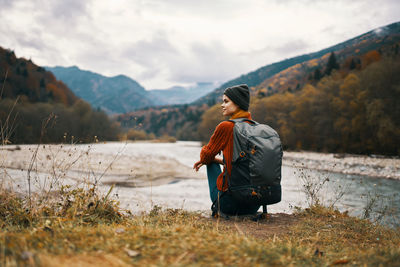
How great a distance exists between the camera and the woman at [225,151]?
3422mm

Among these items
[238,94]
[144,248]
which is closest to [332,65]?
[238,94]

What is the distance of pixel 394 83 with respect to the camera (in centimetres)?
2509

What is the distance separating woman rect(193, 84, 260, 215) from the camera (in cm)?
342

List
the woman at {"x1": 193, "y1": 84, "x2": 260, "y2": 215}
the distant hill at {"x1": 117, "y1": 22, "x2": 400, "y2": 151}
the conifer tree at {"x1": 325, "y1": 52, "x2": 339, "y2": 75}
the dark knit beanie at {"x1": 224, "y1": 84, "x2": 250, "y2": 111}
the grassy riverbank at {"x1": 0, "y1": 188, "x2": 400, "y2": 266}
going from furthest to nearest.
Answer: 1. the conifer tree at {"x1": 325, "y1": 52, "x2": 339, "y2": 75}
2. the distant hill at {"x1": 117, "y1": 22, "x2": 400, "y2": 151}
3. the dark knit beanie at {"x1": 224, "y1": 84, "x2": 250, "y2": 111}
4. the woman at {"x1": 193, "y1": 84, "x2": 260, "y2": 215}
5. the grassy riverbank at {"x1": 0, "y1": 188, "x2": 400, "y2": 266}

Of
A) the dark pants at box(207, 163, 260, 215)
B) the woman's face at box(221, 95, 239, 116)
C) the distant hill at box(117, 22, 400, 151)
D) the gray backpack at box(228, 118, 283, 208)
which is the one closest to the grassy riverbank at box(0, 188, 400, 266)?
the gray backpack at box(228, 118, 283, 208)

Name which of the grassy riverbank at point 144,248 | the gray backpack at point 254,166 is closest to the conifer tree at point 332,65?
the gray backpack at point 254,166

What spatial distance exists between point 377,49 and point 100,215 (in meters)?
59.6

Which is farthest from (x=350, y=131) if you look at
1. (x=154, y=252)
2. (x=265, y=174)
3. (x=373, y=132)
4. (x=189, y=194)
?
(x=154, y=252)

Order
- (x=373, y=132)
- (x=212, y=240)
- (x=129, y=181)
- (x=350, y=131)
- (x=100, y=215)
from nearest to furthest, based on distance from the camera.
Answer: (x=212, y=240)
(x=100, y=215)
(x=129, y=181)
(x=373, y=132)
(x=350, y=131)

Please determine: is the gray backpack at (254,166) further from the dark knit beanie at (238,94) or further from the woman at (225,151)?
the dark knit beanie at (238,94)

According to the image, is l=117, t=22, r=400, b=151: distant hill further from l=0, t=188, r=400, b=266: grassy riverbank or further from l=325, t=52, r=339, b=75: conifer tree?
l=0, t=188, r=400, b=266: grassy riverbank

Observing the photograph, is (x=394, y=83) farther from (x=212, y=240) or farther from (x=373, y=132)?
(x=212, y=240)

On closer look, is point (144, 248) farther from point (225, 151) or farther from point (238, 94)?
point (238, 94)

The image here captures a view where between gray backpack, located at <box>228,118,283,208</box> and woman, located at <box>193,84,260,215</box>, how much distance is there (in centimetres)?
11
